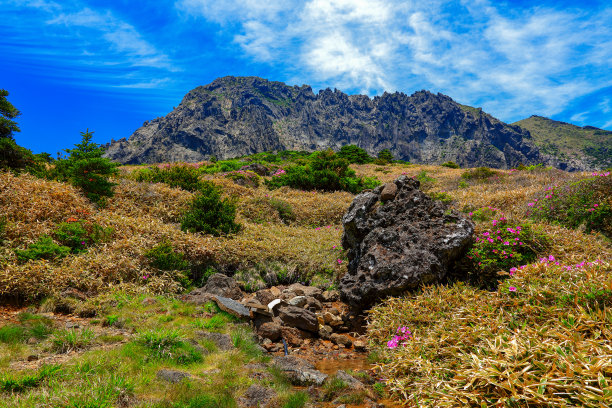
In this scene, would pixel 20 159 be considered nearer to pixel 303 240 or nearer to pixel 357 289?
pixel 303 240

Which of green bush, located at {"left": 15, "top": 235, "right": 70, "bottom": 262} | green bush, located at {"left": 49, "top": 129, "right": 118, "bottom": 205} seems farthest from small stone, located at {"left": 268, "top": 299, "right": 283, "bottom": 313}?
green bush, located at {"left": 49, "top": 129, "right": 118, "bottom": 205}

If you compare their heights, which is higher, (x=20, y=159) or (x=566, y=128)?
(x=566, y=128)

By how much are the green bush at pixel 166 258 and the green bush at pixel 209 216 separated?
180 cm

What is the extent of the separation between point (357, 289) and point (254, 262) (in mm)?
3926

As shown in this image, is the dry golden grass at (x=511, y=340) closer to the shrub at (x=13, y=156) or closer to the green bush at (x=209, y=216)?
the green bush at (x=209, y=216)

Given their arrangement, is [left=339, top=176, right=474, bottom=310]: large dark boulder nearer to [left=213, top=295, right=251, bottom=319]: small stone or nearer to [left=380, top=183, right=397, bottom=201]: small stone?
[left=380, top=183, right=397, bottom=201]: small stone

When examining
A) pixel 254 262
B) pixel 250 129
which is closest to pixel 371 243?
pixel 254 262

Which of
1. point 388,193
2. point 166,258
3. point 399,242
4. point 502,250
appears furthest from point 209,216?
point 502,250

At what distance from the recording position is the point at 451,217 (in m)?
7.52

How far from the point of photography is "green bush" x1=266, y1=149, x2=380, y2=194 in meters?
19.1

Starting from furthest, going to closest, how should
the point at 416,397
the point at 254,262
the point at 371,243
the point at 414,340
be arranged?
the point at 254,262 → the point at 371,243 → the point at 414,340 → the point at 416,397

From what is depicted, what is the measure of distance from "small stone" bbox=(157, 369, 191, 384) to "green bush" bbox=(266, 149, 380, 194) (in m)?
15.4

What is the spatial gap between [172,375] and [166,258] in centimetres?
487

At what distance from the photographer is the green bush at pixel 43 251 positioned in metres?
6.73
